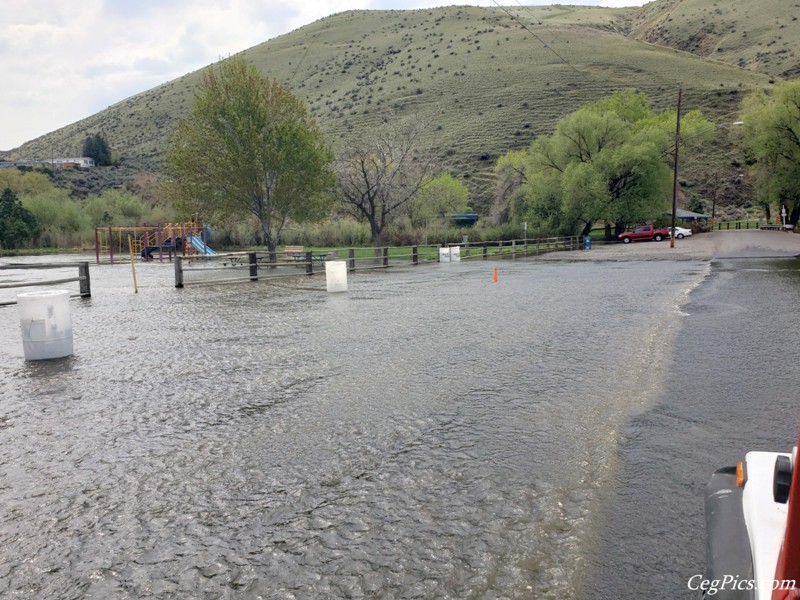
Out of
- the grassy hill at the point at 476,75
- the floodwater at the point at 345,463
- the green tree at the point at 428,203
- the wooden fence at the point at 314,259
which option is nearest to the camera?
the floodwater at the point at 345,463

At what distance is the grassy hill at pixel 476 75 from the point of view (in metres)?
89.4

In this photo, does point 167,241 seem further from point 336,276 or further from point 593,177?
point 593,177

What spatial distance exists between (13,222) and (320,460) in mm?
59551

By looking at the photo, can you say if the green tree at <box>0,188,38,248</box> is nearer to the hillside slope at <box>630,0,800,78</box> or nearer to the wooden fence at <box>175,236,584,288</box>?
the wooden fence at <box>175,236,584,288</box>

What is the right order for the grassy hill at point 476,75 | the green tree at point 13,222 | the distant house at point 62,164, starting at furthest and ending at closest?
1. the distant house at point 62,164
2. the grassy hill at point 476,75
3. the green tree at point 13,222

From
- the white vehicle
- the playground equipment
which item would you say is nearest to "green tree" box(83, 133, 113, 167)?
the playground equipment

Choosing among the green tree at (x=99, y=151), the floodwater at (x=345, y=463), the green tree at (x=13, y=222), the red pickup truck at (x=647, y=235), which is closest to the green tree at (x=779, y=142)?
the red pickup truck at (x=647, y=235)

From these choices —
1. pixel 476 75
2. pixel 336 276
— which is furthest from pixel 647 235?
pixel 476 75

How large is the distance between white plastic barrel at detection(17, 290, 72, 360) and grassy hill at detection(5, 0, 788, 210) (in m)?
65.9

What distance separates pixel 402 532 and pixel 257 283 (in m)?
19.0

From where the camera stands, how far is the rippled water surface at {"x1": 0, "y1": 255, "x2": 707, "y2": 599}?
2959 mm

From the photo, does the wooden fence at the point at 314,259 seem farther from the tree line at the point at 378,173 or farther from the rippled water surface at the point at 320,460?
the rippled water surface at the point at 320,460

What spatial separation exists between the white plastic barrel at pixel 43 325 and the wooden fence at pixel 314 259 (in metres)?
10.8

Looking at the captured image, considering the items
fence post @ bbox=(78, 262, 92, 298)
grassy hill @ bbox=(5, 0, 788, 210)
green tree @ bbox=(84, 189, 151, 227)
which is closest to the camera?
fence post @ bbox=(78, 262, 92, 298)
